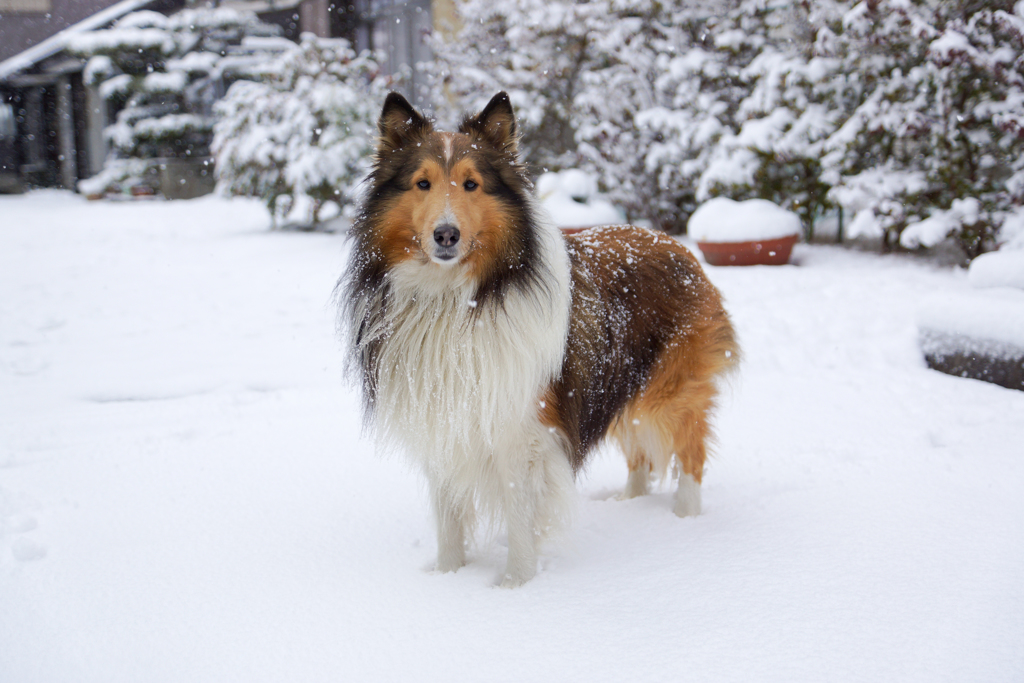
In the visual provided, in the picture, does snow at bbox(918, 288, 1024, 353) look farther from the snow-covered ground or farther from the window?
the window

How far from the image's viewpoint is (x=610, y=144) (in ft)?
27.6

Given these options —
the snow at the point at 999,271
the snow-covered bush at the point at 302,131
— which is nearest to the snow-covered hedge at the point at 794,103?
the snow at the point at 999,271

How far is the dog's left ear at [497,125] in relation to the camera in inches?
91.9

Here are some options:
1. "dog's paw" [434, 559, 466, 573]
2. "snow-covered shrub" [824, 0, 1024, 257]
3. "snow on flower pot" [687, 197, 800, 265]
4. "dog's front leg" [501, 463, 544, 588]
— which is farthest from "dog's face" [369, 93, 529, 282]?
"snow-covered shrub" [824, 0, 1024, 257]

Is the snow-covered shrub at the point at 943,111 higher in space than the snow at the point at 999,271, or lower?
higher

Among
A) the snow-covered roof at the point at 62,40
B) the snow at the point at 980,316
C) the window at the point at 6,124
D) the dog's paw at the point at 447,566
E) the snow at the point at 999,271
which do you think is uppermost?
the snow-covered roof at the point at 62,40

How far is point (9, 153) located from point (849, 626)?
93.3 ft

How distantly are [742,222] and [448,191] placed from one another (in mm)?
5246

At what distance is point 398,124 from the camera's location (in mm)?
2309

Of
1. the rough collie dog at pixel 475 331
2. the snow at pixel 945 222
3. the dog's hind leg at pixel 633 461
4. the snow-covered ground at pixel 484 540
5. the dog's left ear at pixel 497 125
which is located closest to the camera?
the snow-covered ground at pixel 484 540

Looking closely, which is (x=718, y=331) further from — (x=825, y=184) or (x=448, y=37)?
(x=448, y=37)

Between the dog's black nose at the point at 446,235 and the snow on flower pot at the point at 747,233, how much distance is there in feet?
17.1

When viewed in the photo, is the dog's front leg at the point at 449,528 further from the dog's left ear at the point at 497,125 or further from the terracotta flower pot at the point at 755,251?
the terracotta flower pot at the point at 755,251

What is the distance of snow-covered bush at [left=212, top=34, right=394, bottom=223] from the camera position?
9.55m
